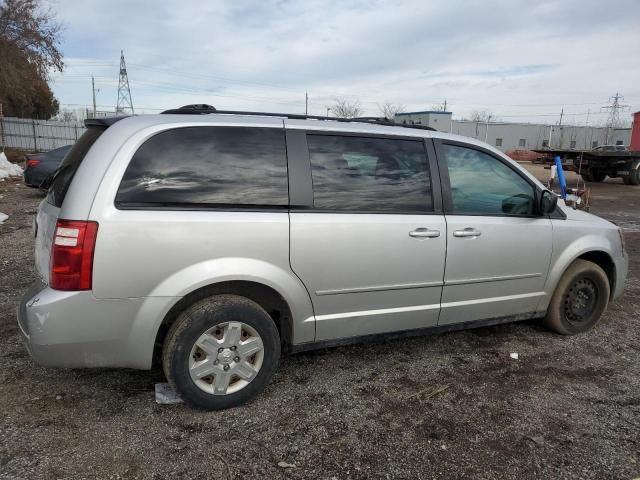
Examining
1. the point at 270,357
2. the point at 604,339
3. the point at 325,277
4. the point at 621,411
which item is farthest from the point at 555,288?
the point at 270,357

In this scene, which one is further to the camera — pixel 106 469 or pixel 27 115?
pixel 27 115

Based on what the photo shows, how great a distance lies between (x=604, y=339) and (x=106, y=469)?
411cm


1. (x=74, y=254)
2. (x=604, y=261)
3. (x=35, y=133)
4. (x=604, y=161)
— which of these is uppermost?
(x=35, y=133)

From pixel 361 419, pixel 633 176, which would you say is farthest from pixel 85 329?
pixel 633 176

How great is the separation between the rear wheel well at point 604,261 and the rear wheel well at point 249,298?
2.82 m

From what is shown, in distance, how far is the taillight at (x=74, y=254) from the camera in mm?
2482

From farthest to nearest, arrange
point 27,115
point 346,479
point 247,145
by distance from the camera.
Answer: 1. point 27,115
2. point 247,145
3. point 346,479

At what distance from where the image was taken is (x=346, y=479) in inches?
93.6

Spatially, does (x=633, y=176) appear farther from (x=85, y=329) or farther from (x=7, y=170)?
(x=7, y=170)

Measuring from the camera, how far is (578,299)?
428 centimetres

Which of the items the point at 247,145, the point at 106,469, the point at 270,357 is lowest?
the point at 106,469

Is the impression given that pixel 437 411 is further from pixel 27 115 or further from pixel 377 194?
pixel 27 115

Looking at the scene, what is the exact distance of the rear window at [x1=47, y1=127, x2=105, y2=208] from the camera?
2770mm

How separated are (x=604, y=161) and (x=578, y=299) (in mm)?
17394
